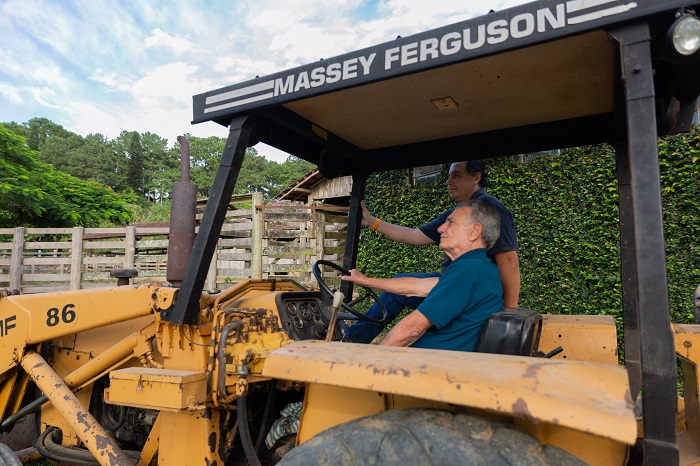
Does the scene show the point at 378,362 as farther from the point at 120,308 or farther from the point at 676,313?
the point at 676,313

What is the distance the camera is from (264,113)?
2.19 meters

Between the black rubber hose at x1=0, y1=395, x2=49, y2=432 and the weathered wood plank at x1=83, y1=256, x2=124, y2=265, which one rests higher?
the weathered wood plank at x1=83, y1=256, x2=124, y2=265

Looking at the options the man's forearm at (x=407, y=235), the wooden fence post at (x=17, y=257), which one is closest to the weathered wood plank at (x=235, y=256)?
the wooden fence post at (x=17, y=257)

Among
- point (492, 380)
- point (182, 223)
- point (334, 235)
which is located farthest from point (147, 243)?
point (492, 380)

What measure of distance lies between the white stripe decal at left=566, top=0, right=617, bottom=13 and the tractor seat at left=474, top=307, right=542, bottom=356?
108cm

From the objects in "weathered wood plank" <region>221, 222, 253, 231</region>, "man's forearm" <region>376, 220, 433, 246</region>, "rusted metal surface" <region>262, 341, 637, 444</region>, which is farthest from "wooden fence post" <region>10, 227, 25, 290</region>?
"rusted metal surface" <region>262, 341, 637, 444</region>

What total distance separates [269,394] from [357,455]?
43.4 inches

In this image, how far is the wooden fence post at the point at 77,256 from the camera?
37.1 ft

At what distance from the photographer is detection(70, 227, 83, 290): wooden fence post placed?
37.1ft

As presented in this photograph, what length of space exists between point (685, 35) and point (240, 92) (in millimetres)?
1620

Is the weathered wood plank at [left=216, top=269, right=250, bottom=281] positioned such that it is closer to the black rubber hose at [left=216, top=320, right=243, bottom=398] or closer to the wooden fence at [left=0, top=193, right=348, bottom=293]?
the wooden fence at [left=0, top=193, right=348, bottom=293]

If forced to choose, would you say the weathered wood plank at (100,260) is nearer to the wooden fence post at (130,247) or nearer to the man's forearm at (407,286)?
the wooden fence post at (130,247)

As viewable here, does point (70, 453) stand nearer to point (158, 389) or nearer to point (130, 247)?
point (158, 389)

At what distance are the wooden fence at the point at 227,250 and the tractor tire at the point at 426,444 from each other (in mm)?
8465
